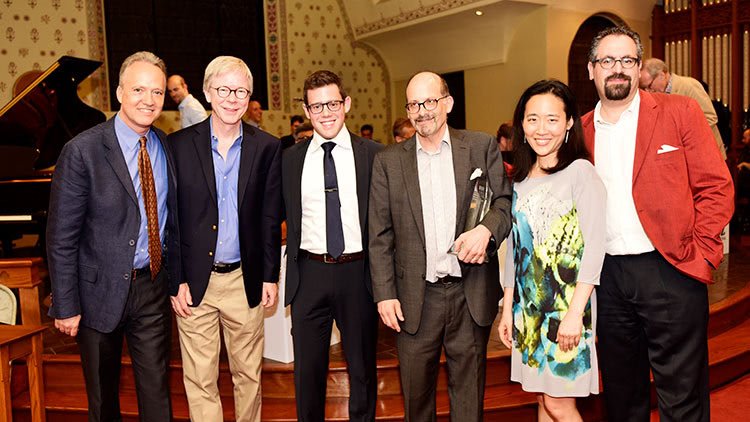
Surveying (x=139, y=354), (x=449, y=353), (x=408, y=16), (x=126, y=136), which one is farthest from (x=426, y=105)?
(x=408, y=16)

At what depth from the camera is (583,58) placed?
920 cm

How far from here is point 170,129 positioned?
9234mm

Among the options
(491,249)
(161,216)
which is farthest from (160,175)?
(491,249)

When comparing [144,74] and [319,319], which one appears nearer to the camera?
[144,74]

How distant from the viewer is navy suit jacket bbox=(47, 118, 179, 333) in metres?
2.38

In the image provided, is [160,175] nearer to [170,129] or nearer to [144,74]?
[144,74]

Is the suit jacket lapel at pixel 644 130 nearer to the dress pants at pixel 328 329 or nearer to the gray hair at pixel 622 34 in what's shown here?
the gray hair at pixel 622 34

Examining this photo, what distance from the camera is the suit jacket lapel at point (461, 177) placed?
7.91ft

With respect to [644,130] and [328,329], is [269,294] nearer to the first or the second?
[328,329]

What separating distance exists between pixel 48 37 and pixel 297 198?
721cm

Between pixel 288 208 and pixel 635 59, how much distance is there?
4.78ft

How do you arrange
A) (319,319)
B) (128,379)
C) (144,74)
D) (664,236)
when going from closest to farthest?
(664,236), (144,74), (319,319), (128,379)

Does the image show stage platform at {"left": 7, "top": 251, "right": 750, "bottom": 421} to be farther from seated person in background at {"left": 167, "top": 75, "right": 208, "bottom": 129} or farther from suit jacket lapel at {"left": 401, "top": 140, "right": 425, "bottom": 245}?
seated person in background at {"left": 167, "top": 75, "right": 208, "bottom": 129}

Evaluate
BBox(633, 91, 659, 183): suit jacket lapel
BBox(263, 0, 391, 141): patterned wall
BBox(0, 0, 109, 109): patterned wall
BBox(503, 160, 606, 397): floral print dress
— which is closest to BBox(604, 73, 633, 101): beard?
BBox(633, 91, 659, 183): suit jacket lapel
